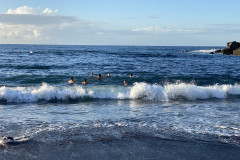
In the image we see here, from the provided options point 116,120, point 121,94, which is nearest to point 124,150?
point 116,120

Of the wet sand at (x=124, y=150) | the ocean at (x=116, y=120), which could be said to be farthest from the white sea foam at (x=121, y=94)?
the wet sand at (x=124, y=150)

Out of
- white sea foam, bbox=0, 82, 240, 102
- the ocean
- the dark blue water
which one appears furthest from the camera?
white sea foam, bbox=0, 82, 240, 102

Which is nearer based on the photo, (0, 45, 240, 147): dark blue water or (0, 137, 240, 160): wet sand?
(0, 137, 240, 160): wet sand

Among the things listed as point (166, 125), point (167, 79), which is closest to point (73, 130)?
point (166, 125)

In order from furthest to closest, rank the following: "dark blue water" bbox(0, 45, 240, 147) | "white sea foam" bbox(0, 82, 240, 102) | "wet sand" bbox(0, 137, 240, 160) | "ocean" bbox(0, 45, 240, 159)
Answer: "white sea foam" bbox(0, 82, 240, 102) < "dark blue water" bbox(0, 45, 240, 147) < "ocean" bbox(0, 45, 240, 159) < "wet sand" bbox(0, 137, 240, 160)

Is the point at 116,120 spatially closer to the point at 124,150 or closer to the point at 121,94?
the point at 124,150

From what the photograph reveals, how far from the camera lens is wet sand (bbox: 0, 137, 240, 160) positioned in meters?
6.70

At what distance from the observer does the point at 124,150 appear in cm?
711

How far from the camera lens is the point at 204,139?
7.97 meters

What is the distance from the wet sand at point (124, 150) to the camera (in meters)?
6.70

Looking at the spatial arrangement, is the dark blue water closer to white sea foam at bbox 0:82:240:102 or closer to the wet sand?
white sea foam at bbox 0:82:240:102

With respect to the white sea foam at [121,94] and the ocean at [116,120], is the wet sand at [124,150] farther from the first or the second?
the white sea foam at [121,94]

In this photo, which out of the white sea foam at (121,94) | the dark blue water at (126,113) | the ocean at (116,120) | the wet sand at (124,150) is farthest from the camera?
the white sea foam at (121,94)

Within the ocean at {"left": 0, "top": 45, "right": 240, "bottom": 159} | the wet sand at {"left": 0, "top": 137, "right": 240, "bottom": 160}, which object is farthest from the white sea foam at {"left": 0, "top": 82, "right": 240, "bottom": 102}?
the wet sand at {"left": 0, "top": 137, "right": 240, "bottom": 160}
